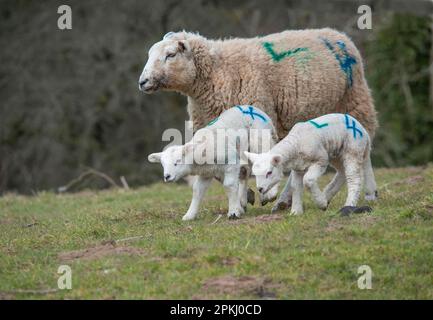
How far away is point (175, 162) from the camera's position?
34.1 ft

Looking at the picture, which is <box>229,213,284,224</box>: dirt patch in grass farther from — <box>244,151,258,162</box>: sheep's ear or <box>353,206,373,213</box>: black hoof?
<box>353,206,373,213</box>: black hoof

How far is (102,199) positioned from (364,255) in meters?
7.70

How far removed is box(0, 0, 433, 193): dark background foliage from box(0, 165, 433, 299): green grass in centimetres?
1489

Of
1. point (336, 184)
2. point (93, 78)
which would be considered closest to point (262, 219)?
point (336, 184)

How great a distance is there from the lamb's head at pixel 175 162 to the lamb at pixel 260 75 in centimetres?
167

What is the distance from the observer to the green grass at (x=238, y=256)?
8.37 metres

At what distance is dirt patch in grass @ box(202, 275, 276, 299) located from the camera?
27.1ft

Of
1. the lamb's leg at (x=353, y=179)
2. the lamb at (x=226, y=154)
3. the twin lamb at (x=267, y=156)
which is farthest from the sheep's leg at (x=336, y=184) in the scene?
the lamb at (x=226, y=154)

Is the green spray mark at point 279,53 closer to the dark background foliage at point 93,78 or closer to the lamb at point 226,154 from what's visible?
the lamb at point 226,154

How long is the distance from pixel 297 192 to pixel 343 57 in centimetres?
267

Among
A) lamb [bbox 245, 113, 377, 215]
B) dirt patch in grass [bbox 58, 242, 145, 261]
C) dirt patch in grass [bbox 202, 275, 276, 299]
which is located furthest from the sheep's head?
dirt patch in grass [bbox 202, 275, 276, 299]

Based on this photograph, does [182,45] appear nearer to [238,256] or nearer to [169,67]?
[169,67]

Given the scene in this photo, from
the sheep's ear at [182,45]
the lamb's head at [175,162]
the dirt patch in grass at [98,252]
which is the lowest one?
the dirt patch in grass at [98,252]

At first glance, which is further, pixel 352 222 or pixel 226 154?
pixel 226 154
